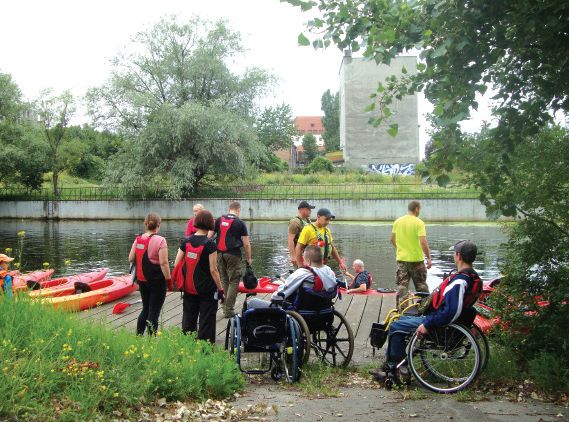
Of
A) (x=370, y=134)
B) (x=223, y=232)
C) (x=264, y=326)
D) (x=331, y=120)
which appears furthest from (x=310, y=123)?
(x=264, y=326)

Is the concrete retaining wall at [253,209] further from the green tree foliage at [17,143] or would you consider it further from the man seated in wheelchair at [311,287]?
the man seated in wheelchair at [311,287]

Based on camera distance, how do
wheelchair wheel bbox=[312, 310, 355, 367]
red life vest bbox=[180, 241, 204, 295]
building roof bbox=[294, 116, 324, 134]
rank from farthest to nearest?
building roof bbox=[294, 116, 324, 134]
red life vest bbox=[180, 241, 204, 295]
wheelchair wheel bbox=[312, 310, 355, 367]

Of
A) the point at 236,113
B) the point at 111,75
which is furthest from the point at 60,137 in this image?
the point at 236,113

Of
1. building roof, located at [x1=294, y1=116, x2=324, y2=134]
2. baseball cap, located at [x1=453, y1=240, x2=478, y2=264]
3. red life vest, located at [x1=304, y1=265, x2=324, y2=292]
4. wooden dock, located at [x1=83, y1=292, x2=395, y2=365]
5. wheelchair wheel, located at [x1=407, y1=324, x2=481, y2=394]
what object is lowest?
wooden dock, located at [x1=83, y1=292, x2=395, y2=365]

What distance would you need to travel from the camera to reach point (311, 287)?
6633mm

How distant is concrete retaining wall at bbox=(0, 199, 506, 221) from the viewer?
43.9 m

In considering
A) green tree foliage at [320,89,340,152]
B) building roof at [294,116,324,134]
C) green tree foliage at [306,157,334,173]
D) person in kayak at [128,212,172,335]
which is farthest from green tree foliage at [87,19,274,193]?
building roof at [294,116,324,134]

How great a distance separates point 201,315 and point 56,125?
52917 mm

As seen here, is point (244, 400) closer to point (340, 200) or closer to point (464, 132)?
point (464, 132)

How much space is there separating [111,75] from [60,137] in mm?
10927

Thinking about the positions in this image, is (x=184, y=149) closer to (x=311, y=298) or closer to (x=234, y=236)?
(x=234, y=236)

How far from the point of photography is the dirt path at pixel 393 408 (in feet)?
15.3

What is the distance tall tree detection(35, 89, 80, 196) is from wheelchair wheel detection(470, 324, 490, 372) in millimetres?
53537

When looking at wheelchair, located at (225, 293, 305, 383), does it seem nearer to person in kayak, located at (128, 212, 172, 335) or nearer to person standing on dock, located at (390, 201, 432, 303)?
person in kayak, located at (128, 212, 172, 335)
